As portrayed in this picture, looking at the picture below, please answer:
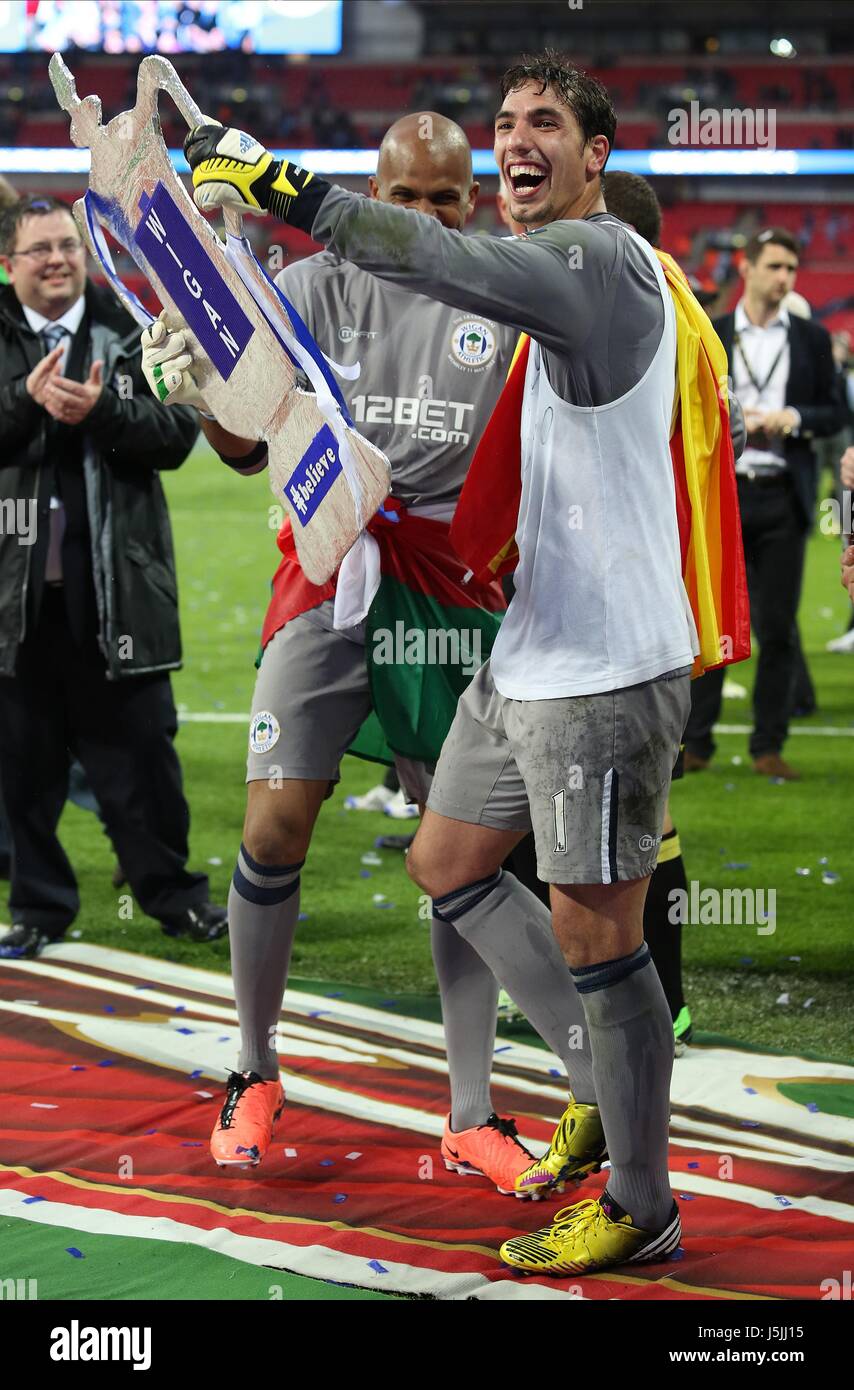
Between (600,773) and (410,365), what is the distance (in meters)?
1.05

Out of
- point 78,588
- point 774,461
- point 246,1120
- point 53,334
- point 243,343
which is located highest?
point 53,334

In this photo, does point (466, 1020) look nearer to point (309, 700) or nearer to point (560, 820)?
point (309, 700)

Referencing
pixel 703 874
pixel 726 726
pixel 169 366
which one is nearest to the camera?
pixel 169 366

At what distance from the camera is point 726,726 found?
8625 mm

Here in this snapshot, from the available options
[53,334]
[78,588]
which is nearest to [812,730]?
[78,588]

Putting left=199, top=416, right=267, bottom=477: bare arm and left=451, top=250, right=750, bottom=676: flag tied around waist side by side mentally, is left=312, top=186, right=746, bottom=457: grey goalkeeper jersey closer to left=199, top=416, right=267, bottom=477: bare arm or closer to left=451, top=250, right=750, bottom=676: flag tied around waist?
left=451, top=250, right=750, bottom=676: flag tied around waist

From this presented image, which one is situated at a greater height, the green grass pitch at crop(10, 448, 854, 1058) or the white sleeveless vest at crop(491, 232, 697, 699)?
the white sleeveless vest at crop(491, 232, 697, 699)

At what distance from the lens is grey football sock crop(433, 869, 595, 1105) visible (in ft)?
9.91

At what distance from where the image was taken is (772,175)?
129ft

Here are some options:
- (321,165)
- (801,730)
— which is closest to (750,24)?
(321,165)

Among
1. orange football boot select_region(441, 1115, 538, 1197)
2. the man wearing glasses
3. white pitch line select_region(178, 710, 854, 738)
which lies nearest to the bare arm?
the man wearing glasses

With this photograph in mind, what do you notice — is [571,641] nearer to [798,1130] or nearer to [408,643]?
[408,643]
